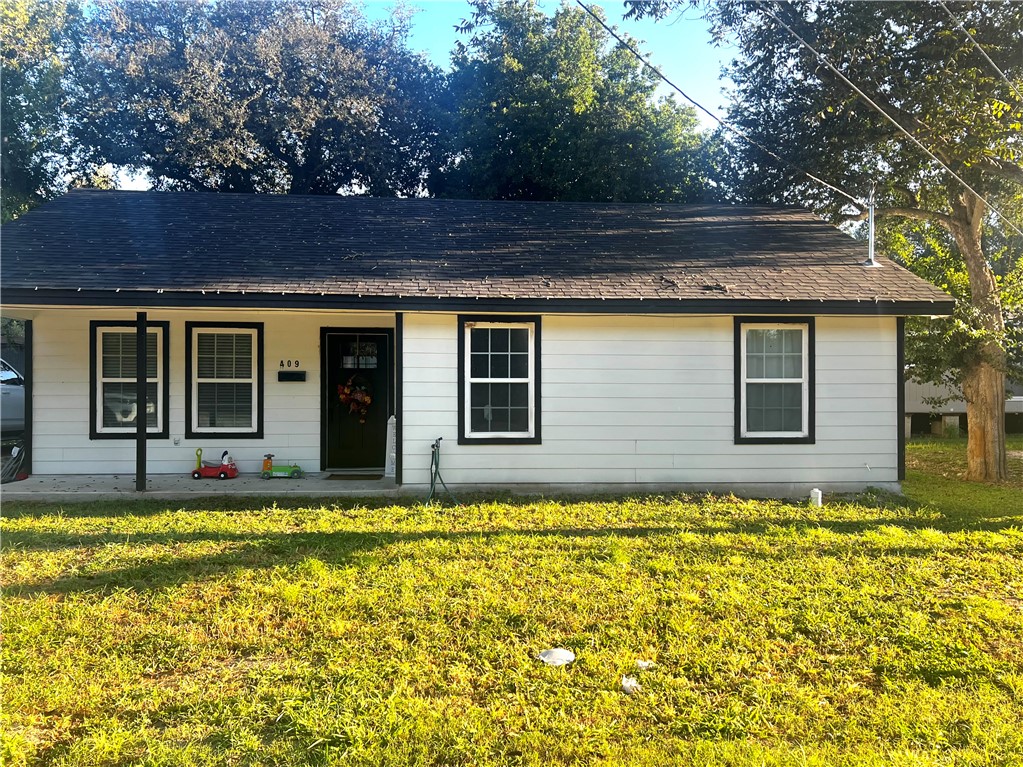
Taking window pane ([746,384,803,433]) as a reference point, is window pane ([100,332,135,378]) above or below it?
above

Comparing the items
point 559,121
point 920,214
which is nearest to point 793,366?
point 920,214

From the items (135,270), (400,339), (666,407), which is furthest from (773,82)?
(135,270)

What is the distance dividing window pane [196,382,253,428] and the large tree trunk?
38.4ft

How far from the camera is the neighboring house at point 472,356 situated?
8.05 metres

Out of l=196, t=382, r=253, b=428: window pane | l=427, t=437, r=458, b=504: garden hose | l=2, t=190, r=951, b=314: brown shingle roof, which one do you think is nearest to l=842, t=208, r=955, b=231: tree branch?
l=2, t=190, r=951, b=314: brown shingle roof

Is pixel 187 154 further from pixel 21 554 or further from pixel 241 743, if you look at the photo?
pixel 241 743

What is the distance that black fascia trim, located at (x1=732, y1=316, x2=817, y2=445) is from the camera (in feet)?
27.9

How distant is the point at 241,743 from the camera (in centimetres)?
287

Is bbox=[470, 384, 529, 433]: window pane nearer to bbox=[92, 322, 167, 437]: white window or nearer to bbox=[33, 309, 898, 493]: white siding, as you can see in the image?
bbox=[33, 309, 898, 493]: white siding

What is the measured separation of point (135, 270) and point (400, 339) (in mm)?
3470

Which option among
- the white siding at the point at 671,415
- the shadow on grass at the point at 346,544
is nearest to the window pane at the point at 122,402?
the shadow on grass at the point at 346,544

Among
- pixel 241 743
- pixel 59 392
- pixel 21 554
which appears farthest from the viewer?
pixel 59 392

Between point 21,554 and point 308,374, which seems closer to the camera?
point 21,554

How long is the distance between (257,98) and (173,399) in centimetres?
1231
